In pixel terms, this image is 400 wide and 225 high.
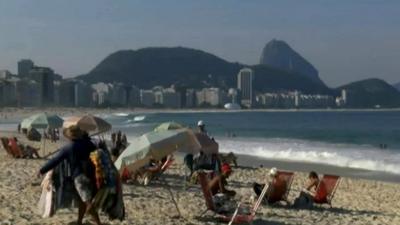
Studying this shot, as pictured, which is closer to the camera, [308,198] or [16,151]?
[308,198]

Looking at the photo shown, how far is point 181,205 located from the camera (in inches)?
399

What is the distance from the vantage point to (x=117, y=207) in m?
7.17

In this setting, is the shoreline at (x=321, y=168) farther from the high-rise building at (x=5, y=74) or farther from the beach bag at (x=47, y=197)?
the high-rise building at (x=5, y=74)

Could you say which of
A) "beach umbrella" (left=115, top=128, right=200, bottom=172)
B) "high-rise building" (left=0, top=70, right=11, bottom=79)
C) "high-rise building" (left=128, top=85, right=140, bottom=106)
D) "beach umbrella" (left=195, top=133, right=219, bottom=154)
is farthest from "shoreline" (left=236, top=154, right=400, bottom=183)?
"high-rise building" (left=0, top=70, right=11, bottom=79)

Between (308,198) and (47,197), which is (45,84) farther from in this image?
(47,197)

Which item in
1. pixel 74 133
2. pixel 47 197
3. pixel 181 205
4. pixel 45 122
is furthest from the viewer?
pixel 45 122

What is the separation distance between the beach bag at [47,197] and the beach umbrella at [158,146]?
1671 mm

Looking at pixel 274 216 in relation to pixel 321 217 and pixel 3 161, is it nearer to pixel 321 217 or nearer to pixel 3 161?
pixel 321 217

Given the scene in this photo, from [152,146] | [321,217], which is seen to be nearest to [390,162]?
[321,217]

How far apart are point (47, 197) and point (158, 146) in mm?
1797

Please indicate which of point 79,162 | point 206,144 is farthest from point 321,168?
point 79,162

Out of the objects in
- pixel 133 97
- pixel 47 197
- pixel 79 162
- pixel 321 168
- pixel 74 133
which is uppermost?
pixel 74 133

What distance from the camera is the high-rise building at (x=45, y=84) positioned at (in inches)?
6466

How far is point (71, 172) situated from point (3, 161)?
36.7 feet
